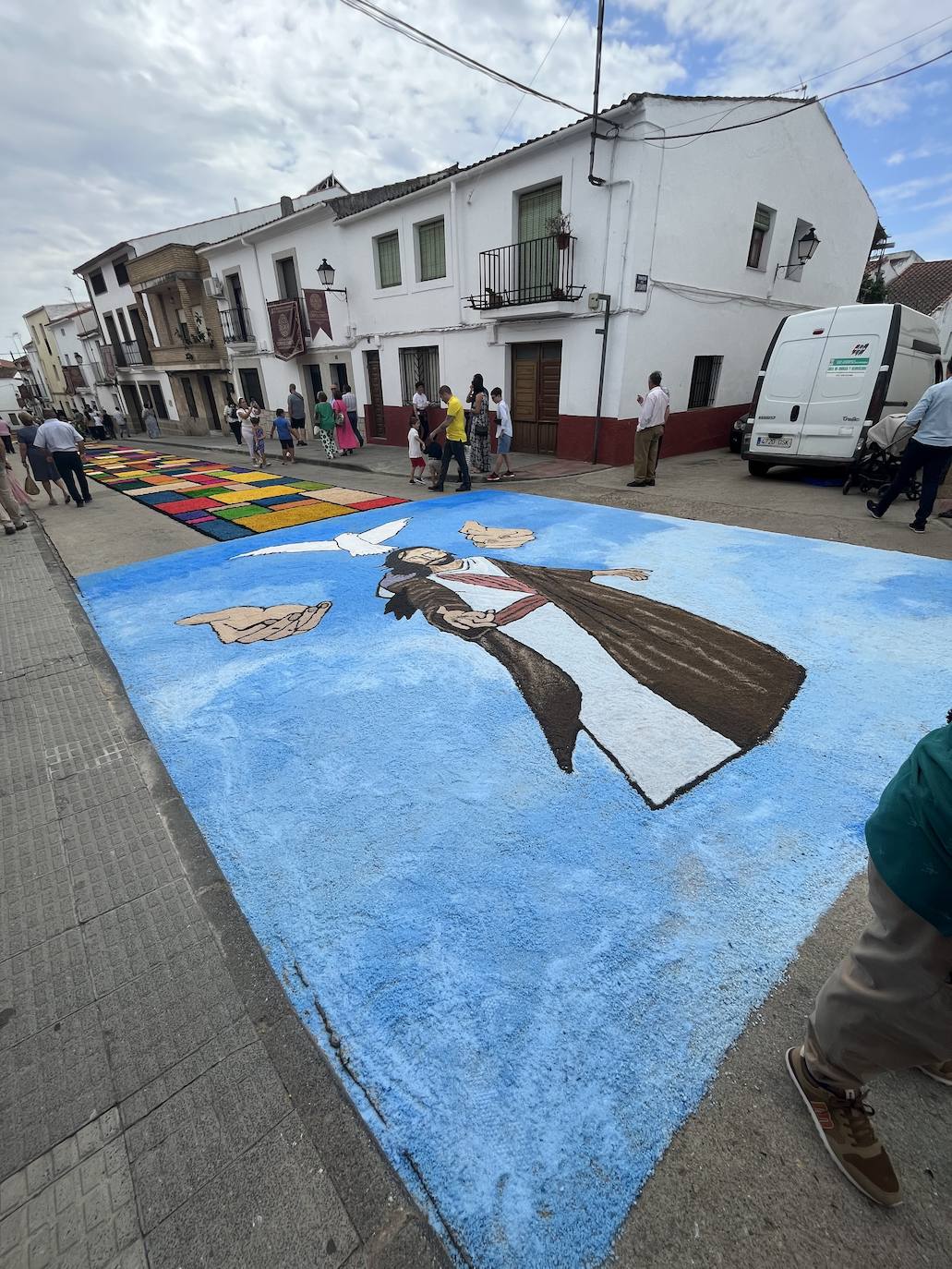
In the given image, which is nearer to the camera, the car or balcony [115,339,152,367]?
the car

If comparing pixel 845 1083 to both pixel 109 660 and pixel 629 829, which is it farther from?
pixel 109 660

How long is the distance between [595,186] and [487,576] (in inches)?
354

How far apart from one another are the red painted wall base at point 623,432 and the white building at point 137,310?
1393 cm

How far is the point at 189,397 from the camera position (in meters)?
24.7

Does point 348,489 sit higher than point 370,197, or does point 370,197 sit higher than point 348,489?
point 370,197

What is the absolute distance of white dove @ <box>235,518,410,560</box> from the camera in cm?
611

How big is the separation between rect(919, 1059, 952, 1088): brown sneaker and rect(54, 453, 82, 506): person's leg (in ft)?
39.0

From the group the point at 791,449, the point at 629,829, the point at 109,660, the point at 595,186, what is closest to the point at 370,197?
the point at 595,186

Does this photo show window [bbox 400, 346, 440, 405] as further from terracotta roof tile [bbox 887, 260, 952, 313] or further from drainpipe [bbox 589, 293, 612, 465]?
terracotta roof tile [bbox 887, 260, 952, 313]

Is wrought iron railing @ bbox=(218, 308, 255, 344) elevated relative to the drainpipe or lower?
elevated

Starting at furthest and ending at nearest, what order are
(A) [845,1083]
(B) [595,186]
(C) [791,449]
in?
(B) [595,186] < (C) [791,449] < (A) [845,1083]

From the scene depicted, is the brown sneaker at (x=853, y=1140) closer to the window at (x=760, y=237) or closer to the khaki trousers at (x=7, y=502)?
the khaki trousers at (x=7, y=502)

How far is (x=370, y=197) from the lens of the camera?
14.8 metres

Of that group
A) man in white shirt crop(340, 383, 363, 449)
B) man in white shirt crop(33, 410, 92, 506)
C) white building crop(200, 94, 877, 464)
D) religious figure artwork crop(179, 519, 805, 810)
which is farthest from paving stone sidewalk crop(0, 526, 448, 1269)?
man in white shirt crop(340, 383, 363, 449)
